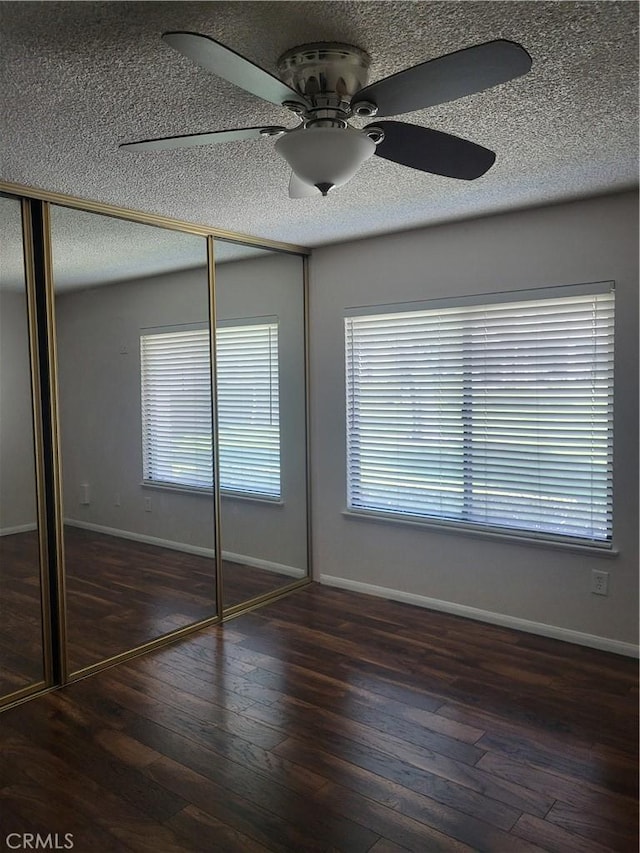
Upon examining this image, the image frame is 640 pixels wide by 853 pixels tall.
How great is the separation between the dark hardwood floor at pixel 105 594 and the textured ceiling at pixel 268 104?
1.73 m

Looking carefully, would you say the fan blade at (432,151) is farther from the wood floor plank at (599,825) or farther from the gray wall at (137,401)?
the wood floor plank at (599,825)

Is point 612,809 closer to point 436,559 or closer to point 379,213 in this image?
point 436,559

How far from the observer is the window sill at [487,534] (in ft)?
11.4

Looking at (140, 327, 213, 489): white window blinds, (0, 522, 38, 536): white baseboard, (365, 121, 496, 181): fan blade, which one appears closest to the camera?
(365, 121, 496, 181): fan blade

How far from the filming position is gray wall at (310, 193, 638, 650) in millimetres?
3355

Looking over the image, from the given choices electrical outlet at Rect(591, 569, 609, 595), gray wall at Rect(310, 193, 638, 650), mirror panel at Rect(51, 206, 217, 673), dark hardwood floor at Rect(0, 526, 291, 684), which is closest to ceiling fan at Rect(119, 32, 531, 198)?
mirror panel at Rect(51, 206, 217, 673)

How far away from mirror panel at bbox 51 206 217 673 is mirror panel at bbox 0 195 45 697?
0.56 ft

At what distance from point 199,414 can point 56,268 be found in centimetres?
114

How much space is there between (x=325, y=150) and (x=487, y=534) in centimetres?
271

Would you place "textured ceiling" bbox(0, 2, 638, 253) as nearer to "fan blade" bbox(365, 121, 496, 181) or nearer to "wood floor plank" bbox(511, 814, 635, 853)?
"fan blade" bbox(365, 121, 496, 181)

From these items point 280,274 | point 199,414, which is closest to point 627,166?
point 280,274

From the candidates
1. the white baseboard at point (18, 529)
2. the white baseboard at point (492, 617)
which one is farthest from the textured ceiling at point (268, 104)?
the white baseboard at point (492, 617)

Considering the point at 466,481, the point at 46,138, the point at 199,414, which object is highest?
the point at 46,138

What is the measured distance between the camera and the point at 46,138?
2355mm
